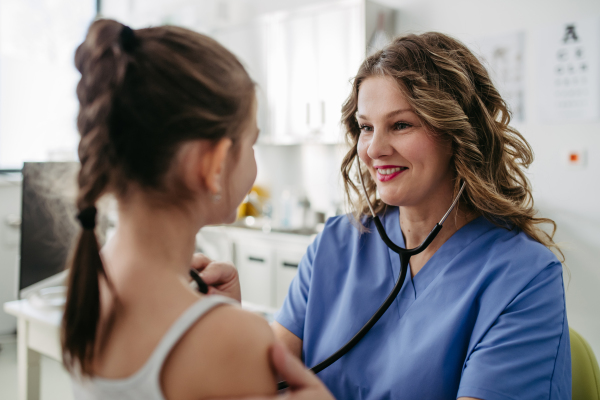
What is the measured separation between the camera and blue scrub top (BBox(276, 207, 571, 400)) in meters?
0.84

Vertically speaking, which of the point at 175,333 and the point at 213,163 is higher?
the point at 213,163

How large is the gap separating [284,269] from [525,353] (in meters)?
2.11

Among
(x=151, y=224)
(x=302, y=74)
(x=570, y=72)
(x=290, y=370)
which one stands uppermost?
(x=302, y=74)

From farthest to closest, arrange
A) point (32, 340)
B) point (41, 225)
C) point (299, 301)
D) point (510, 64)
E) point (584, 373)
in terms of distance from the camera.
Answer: point (510, 64)
point (41, 225)
point (32, 340)
point (299, 301)
point (584, 373)

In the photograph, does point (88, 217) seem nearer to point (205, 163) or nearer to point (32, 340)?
point (205, 163)

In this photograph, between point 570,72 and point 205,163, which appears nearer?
point 205,163

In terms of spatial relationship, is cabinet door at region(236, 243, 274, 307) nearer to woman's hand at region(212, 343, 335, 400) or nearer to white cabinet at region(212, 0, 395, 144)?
white cabinet at region(212, 0, 395, 144)

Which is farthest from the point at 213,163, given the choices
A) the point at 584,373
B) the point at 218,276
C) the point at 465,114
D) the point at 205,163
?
the point at 584,373

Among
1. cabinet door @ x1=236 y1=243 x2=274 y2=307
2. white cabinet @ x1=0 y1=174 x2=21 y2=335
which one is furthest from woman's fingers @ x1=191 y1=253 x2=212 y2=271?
white cabinet @ x1=0 y1=174 x2=21 y2=335

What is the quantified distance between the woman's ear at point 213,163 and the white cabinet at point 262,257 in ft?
7.17

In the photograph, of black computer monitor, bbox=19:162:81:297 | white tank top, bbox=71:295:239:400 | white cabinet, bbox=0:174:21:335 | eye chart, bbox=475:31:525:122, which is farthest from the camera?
white cabinet, bbox=0:174:21:335

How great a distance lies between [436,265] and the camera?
1.04 meters

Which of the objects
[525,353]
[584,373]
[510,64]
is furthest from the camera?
[510,64]

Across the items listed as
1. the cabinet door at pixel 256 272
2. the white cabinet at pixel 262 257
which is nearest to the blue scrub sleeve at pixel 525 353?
the white cabinet at pixel 262 257
